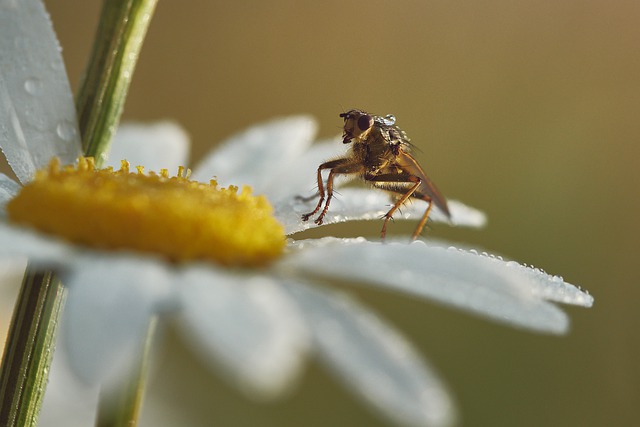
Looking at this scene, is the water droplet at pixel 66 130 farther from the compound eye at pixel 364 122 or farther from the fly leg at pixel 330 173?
the compound eye at pixel 364 122

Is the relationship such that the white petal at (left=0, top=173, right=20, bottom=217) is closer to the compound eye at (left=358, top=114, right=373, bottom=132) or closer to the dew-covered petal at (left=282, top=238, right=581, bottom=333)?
the dew-covered petal at (left=282, top=238, right=581, bottom=333)

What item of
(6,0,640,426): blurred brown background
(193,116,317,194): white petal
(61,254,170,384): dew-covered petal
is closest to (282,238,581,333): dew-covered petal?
(61,254,170,384): dew-covered petal

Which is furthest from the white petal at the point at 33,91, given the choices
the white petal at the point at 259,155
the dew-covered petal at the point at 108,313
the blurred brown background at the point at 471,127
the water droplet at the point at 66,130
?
the blurred brown background at the point at 471,127

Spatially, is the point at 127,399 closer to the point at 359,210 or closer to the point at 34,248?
the point at 34,248

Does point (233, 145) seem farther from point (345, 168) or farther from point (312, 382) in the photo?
point (312, 382)

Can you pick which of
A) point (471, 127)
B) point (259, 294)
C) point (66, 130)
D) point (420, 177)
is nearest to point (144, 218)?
point (259, 294)
